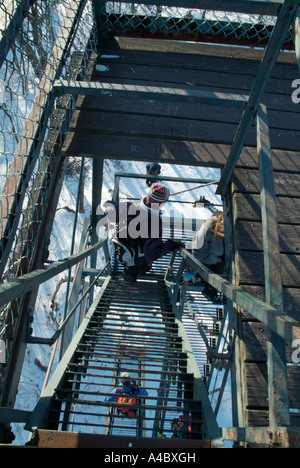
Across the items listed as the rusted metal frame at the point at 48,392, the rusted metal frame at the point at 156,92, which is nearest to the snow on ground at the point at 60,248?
the rusted metal frame at the point at 156,92

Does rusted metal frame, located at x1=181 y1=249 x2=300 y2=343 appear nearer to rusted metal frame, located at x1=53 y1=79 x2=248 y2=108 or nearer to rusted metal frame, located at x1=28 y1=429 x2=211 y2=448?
rusted metal frame, located at x1=28 y1=429 x2=211 y2=448

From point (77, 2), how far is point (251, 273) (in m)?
3.22

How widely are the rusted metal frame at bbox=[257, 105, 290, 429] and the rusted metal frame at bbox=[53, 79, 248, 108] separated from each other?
272mm

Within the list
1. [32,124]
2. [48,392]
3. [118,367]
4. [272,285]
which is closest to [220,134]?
[32,124]

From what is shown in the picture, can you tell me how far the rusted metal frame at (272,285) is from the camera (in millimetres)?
1644

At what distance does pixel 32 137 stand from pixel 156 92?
3.54ft

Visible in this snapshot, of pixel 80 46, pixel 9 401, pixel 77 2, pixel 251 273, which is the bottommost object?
pixel 9 401

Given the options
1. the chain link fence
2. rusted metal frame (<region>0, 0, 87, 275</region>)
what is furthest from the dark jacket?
rusted metal frame (<region>0, 0, 87, 275</region>)

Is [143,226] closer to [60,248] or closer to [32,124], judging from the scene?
[32,124]

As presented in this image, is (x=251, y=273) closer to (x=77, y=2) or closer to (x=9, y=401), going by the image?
(x=9, y=401)

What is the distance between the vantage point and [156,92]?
2.85 m
